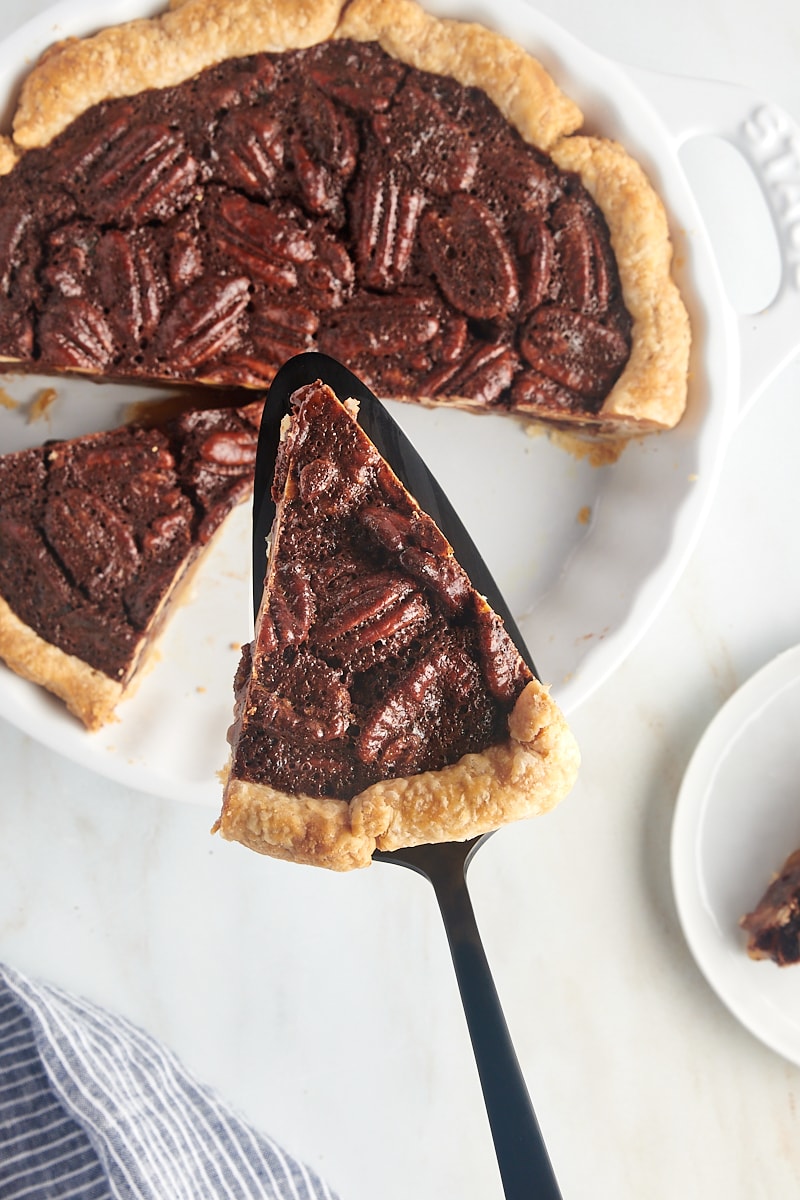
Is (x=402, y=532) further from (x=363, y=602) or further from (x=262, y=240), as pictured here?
(x=262, y=240)

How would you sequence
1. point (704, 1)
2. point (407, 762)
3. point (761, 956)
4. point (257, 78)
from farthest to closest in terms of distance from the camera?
point (704, 1) → point (761, 956) → point (257, 78) → point (407, 762)

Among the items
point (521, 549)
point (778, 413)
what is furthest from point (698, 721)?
point (778, 413)

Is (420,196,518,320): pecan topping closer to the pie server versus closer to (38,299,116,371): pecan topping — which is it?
the pie server

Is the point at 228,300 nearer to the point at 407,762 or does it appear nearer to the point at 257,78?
the point at 257,78

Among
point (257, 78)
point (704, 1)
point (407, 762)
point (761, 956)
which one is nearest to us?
point (407, 762)

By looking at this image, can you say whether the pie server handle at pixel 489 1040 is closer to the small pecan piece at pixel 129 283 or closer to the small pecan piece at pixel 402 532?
the small pecan piece at pixel 402 532

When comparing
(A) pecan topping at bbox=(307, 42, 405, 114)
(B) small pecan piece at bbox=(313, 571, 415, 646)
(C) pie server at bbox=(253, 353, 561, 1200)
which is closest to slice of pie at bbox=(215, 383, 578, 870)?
(B) small pecan piece at bbox=(313, 571, 415, 646)
